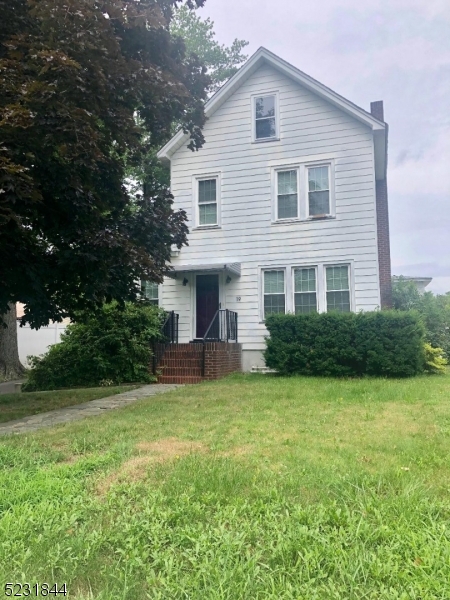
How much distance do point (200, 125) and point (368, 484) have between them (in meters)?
6.87

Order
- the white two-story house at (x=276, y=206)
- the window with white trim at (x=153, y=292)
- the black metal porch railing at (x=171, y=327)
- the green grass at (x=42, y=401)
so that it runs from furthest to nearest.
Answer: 1. the window with white trim at (x=153, y=292)
2. the black metal porch railing at (x=171, y=327)
3. the white two-story house at (x=276, y=206)
4. the green grass at (x=42, y=401)

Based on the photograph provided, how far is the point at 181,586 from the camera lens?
2127 mm

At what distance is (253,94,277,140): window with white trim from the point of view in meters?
13.3

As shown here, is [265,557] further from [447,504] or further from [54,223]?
[54,223]

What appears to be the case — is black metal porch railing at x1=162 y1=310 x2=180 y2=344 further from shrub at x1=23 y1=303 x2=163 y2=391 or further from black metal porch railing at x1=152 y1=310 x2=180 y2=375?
shrub at x1=23 y1=303 x2=163 y2=391

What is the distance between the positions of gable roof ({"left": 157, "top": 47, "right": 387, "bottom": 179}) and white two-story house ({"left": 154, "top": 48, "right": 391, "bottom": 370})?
3cm

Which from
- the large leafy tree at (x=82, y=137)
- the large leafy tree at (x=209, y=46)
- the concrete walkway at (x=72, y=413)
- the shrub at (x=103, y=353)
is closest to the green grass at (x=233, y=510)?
the concrete walkway at (x=72, y=413)

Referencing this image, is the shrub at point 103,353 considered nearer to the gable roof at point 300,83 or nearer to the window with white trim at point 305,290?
the window with white trim at point 305,290

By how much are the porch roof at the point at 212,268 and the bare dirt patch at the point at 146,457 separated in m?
8.06

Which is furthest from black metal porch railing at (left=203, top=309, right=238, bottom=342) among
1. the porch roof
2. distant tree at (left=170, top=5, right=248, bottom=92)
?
distant tree at (left=170, top=5, right=248, bottom=92)

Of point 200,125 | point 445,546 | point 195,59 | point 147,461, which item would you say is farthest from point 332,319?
point 445,546

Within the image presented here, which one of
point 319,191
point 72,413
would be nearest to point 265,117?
point 319,191

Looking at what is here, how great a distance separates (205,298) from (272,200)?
Answer: 3.56 metres

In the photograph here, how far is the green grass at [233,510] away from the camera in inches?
85.4
